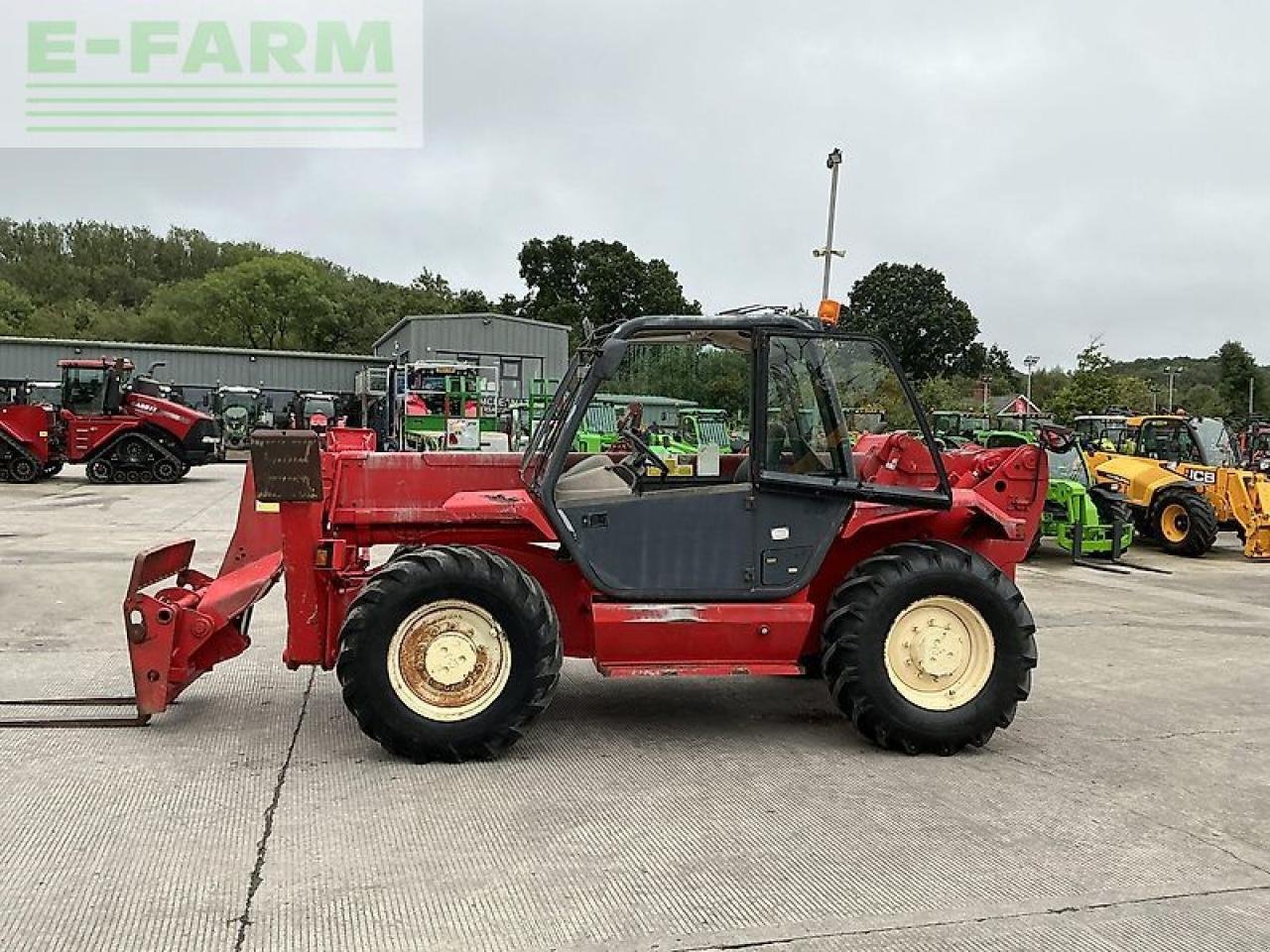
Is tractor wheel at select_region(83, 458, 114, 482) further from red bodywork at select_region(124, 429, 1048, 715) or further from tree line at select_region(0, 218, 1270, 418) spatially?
tree line at select_region(0, 218, 1270, 418)

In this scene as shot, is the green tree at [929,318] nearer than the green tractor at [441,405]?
No

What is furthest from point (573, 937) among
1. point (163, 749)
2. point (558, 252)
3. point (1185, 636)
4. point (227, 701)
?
point (558, 252)

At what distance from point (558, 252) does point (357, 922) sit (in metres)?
62.7

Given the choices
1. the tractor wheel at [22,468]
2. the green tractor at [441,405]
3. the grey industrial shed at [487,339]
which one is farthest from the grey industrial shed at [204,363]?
the green tractor at [441,405]

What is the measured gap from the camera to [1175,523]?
15188 mm

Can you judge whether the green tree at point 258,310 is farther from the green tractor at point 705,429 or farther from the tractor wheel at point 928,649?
the tractor wheel at point 928,649

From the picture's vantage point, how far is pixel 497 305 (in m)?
67.0

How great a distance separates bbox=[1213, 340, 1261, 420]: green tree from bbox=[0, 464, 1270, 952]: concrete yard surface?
5167 cm

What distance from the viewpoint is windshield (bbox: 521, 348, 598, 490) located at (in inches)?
214

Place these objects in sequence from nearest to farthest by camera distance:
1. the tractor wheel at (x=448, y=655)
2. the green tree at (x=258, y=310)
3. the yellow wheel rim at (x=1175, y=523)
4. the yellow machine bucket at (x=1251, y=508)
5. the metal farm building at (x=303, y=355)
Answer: the tractor wheel at (x=448, y=655)
the yellow machine bucket at (x=1251, y=508)
the yellow wheel rim at (x=1175, y=523)
the metal farm building at (x=303, y=355)
the green tree at (x=258, y=310)

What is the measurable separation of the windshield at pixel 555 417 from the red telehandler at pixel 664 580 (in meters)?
0.02

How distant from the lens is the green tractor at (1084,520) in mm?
13773

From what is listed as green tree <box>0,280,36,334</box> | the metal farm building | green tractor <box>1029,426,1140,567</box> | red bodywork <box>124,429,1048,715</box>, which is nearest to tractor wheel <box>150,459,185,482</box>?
the metal farm building

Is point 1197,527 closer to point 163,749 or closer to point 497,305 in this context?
point 163,749
